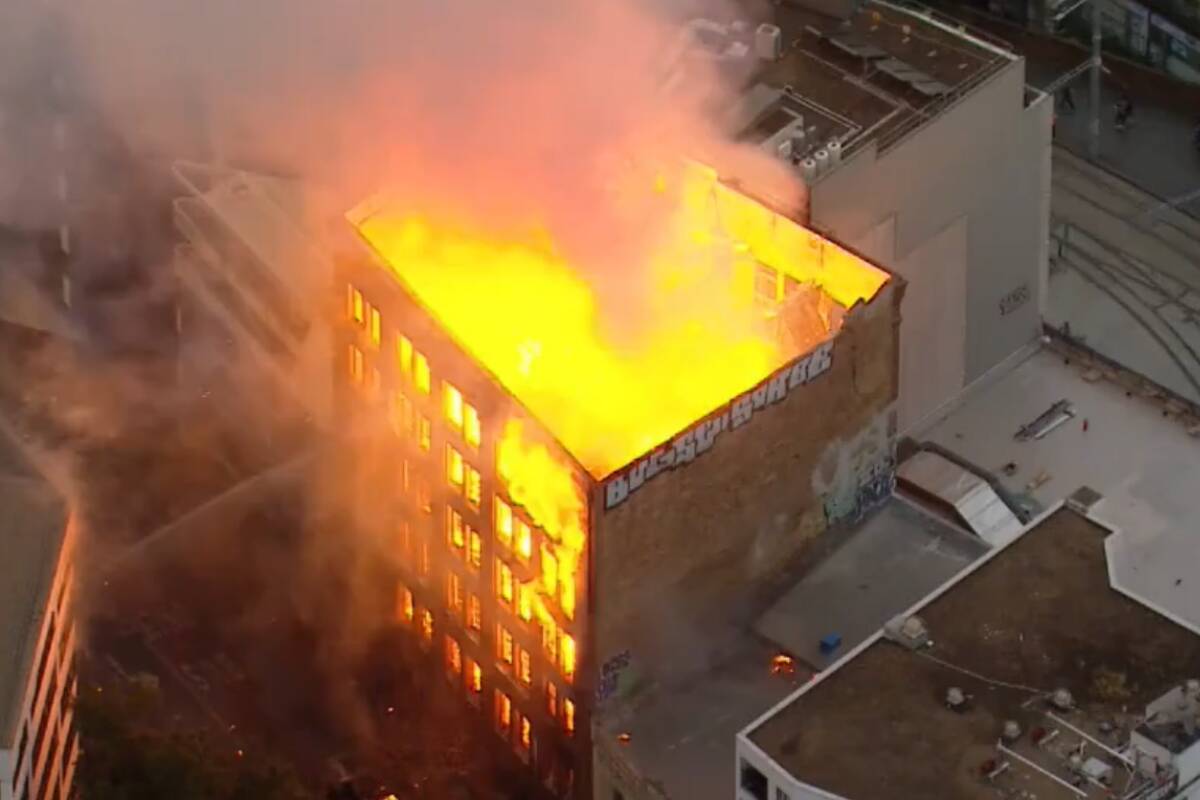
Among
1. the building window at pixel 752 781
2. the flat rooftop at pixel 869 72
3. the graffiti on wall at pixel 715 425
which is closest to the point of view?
the building window at pixel 752 781

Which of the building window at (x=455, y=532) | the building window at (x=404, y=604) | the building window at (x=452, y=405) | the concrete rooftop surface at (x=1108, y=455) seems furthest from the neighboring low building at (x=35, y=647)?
the concrete rooftop surface at (x=1108, y=455)

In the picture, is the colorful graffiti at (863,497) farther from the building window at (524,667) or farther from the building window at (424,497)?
the building window at (424,497)

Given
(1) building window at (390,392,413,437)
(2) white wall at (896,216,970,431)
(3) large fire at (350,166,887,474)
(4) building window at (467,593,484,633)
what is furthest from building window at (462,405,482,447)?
(2) white wall at (896,216,970,431)

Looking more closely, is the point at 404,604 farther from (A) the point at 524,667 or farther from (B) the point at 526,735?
→ (A) the point at 524,667

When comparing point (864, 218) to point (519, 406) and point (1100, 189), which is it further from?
point (1100, 189)

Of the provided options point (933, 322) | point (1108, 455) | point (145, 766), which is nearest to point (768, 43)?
point (933, 322)

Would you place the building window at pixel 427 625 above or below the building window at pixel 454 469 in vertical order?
below

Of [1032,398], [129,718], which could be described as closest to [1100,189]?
[1032,398]

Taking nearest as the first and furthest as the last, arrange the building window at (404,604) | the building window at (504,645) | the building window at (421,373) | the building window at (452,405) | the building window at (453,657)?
1. the building window at (452,405)
2. the building window at (421,373)
3. the building window at (504,645)
4. the building window at (453,657)
5. the building window at (404,604)
